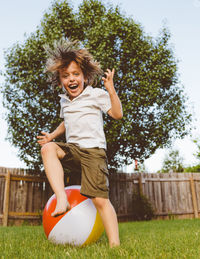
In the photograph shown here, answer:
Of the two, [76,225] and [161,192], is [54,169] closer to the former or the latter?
[76,225]

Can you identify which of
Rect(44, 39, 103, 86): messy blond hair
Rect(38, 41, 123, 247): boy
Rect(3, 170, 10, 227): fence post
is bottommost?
Rect(3, 170, 10, 227): fence post

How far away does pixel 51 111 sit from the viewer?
30.0 feet

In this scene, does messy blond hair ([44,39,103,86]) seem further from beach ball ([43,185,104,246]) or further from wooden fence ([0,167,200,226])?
wooden fence ([0,167,200,226])

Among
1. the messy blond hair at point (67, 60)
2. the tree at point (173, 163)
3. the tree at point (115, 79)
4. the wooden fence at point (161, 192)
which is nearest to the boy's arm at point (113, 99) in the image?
the messy blond hair at point (67, 60)

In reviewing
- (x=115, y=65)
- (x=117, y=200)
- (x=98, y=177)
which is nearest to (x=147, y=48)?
(x=115, y=65)

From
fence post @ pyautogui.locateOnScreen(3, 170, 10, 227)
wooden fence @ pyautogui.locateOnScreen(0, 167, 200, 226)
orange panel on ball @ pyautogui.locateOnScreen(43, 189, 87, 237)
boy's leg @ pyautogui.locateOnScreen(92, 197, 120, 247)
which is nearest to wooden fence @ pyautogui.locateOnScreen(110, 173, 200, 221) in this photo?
wooden fence @ pyautogui.locateOnScreen(0, 167, 200, 226)

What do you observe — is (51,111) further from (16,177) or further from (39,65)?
(16,177)

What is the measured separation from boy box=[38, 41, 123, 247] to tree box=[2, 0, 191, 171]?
17.2ft

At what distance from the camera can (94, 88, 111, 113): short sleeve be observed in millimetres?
3023

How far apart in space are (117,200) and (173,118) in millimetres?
4373

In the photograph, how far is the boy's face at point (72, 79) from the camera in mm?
3158

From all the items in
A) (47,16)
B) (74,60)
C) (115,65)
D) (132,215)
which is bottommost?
(132,215)

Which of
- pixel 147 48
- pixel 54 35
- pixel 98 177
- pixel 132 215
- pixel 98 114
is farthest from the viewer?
pixel 132 215

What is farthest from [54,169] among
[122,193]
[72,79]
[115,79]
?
[122,193]
